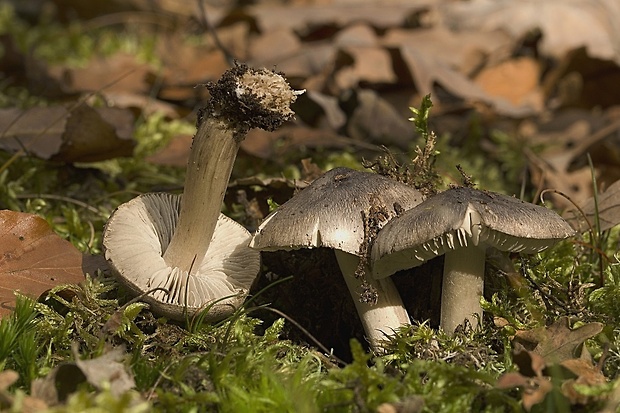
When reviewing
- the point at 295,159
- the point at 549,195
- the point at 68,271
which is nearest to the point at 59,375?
the point at 68,271

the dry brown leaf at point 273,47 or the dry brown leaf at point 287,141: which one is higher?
the dry brown leaf at point 273,47

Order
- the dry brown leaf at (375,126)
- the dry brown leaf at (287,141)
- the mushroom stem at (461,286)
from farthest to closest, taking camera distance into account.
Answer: the dry brown leaf at (375,126) < the dry brown leaf at (287,141) < the mushroom stem at (461,286)

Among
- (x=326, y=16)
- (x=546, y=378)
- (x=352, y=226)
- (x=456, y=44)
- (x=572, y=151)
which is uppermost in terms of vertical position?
(x=326, y=16)

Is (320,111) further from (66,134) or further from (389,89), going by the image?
(66,134)

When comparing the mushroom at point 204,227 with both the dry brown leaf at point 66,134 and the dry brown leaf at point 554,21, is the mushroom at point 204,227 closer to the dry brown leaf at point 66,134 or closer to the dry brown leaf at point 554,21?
the dry brown leaf at point 66,134

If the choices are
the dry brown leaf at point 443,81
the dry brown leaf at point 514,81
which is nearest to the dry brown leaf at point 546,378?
the dry brown leaf at point 443,81

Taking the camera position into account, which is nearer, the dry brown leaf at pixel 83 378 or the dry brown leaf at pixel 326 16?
the dry brown leaf at pixel 83 378

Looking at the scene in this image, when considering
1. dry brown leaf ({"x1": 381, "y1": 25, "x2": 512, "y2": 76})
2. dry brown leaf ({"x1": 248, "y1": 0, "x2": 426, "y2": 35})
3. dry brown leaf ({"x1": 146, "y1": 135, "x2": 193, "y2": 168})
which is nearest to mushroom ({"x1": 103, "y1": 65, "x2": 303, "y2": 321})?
dry brown leaf ({"x1": 146, "y1": 135, "x2": 193, "y2": 168})

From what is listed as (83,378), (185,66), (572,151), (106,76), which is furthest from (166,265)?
(185,66)

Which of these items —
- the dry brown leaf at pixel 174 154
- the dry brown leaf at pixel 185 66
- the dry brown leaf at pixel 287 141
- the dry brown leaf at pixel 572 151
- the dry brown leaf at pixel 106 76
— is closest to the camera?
the dry brown leaf at pixel 174 154
